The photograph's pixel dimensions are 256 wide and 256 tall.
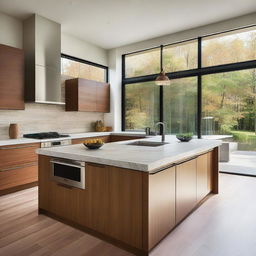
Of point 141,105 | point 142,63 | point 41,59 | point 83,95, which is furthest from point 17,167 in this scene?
point 142,63

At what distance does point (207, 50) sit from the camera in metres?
4.72

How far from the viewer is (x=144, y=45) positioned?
548 centimetres

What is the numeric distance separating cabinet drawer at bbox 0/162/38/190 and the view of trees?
9.79 feet

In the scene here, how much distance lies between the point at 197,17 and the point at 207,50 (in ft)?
2.65

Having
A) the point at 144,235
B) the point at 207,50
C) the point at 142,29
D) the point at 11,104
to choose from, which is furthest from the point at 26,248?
the point at 207,50

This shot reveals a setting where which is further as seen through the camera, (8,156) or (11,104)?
(11,104)

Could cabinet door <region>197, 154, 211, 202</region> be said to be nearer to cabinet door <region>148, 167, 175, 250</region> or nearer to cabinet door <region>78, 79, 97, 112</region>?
cabinet door <region>148, 167, 175, 250</region>

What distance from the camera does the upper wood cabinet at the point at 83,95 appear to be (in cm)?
489

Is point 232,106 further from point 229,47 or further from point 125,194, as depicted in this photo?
point 125,194

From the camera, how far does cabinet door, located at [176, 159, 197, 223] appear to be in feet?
7.47

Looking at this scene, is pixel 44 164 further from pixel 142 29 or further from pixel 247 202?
pixel 142 29

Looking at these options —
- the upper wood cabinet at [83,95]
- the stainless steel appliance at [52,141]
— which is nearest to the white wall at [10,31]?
the upper wood cabinet at [83,95]

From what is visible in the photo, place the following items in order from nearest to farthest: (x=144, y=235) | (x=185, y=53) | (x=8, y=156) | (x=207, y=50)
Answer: (x=144, y=235)
(x=8, y=156)
(x=207, y=50)
(x=185, y=53)

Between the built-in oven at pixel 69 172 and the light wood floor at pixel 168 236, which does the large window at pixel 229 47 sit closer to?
the light wood floor at pixel 168 236
